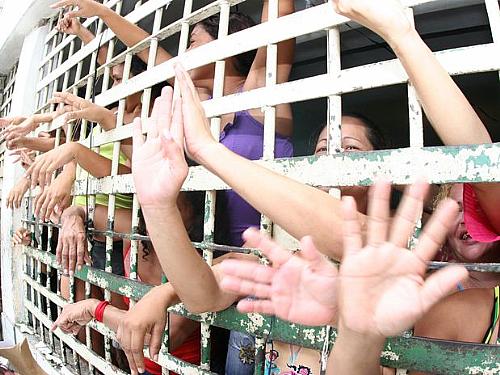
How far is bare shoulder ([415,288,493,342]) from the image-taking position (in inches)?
31.0

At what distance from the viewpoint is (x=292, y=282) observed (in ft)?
1.96

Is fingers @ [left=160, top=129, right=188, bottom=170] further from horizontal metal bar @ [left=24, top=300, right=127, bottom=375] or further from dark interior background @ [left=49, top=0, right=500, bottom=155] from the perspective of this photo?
horizontal metal bar @ [left=24, top=300, right=127, bottom=375]

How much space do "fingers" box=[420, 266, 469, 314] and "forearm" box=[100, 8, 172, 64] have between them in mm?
1270

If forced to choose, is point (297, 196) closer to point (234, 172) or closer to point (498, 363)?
point (234, 172)

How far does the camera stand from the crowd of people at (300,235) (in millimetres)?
548

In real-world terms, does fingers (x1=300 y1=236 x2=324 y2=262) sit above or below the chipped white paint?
above

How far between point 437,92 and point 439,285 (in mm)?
314

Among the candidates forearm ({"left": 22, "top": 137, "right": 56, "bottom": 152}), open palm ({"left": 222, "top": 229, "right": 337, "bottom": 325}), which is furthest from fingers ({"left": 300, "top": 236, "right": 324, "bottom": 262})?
forearm ({"left": 22, "top": 137, "right": 56, "bottom": 152})

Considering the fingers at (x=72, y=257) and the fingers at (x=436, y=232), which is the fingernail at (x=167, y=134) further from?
the fingers at (x=72, y=257)

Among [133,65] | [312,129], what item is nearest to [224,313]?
[133,65]

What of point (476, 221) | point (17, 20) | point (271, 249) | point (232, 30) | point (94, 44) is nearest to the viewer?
point (271, 249)

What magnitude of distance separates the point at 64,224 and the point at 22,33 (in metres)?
1.79

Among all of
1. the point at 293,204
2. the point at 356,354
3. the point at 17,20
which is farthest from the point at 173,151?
the point at 17,20

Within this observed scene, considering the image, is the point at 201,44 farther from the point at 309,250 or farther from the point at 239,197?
the point at 309,250
